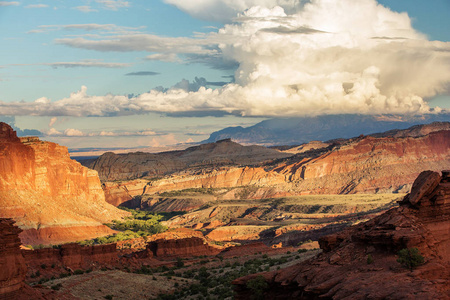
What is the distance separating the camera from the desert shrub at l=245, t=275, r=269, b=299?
2723 cm

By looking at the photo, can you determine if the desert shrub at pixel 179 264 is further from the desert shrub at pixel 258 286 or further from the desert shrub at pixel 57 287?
the desert shrub at pixel 258 286

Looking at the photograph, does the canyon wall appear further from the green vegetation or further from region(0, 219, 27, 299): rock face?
region(0, 219, 27, 299): rock face

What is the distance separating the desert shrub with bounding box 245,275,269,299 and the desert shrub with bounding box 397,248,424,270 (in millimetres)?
7318

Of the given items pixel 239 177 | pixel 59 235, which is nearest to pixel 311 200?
pixel 239 177

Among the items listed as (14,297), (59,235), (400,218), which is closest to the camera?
(400,218)

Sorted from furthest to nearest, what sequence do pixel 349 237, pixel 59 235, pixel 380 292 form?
pixel 59 235 < pixel 349 237 < pixel 380 292

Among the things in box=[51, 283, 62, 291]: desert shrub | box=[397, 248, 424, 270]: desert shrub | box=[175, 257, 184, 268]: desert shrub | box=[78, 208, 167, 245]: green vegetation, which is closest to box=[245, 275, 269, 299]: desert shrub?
box=[397, 248, 424, 270]: desert shrub

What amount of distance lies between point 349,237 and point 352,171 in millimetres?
148884

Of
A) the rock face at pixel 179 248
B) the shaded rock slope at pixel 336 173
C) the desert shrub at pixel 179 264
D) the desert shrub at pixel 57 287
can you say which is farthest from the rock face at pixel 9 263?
the shaded rock slope at pixel 336 173

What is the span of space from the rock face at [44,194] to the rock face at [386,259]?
63406 millimetres

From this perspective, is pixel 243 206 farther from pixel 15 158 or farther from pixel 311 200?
pixel 15 158

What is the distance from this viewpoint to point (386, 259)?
22.9 metres

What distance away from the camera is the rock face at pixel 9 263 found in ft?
92.7

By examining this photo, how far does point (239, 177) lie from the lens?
181000 millimetres
